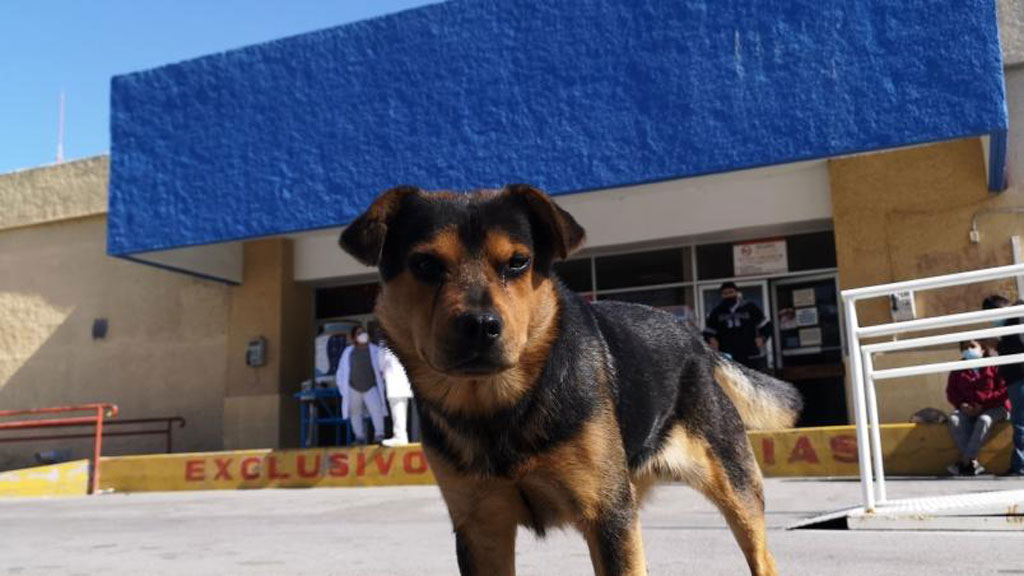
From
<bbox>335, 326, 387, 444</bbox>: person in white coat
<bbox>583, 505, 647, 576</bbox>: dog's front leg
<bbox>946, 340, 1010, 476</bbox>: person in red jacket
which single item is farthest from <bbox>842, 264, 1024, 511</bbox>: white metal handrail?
<bbox>335, 326, 387, 444</bbox>: person in white coat

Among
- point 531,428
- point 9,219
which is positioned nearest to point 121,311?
point 9,219

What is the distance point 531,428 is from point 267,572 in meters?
2.58

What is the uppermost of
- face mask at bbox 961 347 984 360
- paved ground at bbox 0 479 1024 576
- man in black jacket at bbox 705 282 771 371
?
man in black jacket at bbox 705 282 771 371

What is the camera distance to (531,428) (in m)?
2.95

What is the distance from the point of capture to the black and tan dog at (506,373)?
2900mm

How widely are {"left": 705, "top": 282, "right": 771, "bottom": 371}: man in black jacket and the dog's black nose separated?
9622mm

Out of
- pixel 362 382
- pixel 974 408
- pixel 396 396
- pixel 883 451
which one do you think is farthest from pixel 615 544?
pixel 362 382

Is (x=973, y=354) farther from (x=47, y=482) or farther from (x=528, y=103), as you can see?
(x=47, y=482)

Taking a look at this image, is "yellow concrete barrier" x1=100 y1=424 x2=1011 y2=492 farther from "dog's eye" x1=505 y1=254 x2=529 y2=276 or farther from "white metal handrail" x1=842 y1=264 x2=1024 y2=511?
"dog's eye" x1=505 y1=254 x2=529 y2=276

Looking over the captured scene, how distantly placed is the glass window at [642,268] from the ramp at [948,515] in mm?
8995

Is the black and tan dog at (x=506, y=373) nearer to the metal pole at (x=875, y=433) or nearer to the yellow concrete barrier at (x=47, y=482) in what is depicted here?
the metal pole at (x=875, y=433)

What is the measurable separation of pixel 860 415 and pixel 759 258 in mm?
8374

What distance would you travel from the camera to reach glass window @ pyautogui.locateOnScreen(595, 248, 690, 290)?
47.9 ft

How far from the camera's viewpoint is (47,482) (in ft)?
43.5
